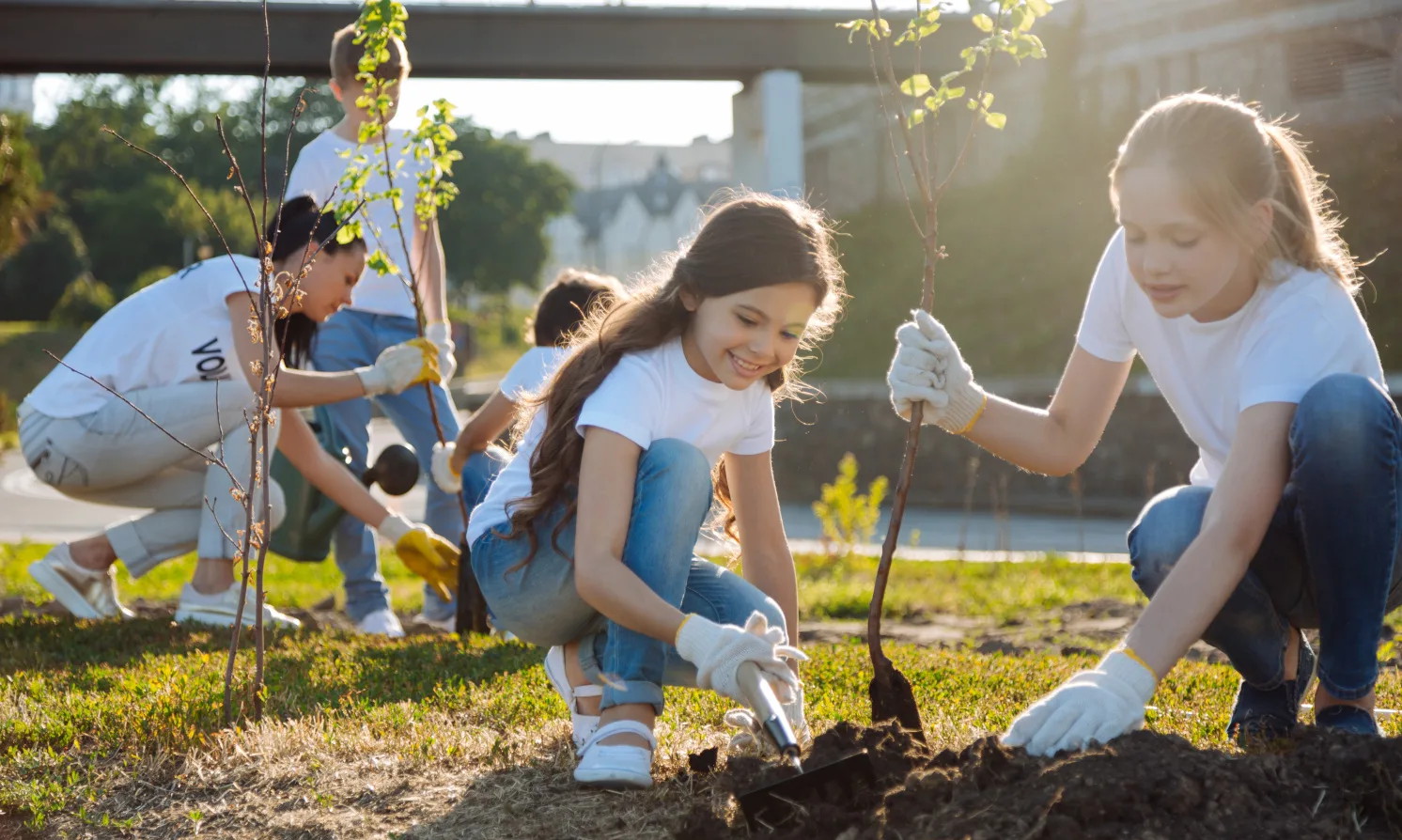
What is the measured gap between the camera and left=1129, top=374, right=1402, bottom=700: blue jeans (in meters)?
2.40

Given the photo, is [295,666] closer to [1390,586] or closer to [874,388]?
[1390,586]

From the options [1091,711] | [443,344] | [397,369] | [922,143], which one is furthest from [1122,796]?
[443,344]

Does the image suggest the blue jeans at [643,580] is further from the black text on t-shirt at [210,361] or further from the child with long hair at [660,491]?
the black text on t-shirt at [210,361]

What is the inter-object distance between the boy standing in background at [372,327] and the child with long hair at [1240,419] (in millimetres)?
2627

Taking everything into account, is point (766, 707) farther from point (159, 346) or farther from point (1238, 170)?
point (159, 346)

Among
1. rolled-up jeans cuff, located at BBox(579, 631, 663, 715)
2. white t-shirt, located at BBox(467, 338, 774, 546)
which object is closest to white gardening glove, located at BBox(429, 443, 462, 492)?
white t-shirt, located at BBox(467, 338, 774, 546)

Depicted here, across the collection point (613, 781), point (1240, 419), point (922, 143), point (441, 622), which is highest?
point (922, 143)

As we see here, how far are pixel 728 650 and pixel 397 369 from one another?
228cm

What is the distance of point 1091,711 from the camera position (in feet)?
6.93

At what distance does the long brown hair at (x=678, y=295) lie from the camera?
103 inches

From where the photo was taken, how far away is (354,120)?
4750 millimetres

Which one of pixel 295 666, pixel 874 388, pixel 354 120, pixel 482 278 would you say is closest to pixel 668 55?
pixel 874 388

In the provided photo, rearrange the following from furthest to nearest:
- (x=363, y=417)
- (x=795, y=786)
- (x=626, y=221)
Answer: (x=626, y=221) → (x=363, y=417) → (x=795, y=786)

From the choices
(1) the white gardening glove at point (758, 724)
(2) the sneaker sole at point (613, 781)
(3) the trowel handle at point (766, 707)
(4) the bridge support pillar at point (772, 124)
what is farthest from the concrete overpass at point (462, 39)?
(3) the trowel handle at point (766, 707)
